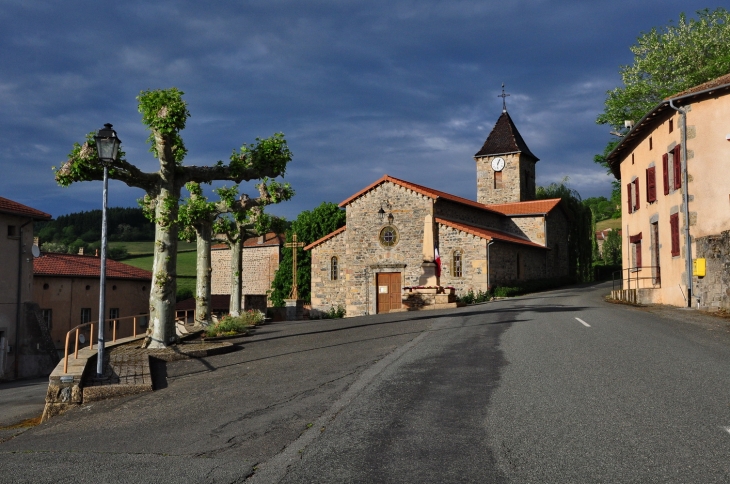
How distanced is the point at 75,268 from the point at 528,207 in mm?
31152

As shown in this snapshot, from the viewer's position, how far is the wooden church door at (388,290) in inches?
1427

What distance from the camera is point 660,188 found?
918 inches

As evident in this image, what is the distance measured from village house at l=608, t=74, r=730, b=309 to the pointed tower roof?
2753 centimetres

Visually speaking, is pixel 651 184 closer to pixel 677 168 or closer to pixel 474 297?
pixel 677 168

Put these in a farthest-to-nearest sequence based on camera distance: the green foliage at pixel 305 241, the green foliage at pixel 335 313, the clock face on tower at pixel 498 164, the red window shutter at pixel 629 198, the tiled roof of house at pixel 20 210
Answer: the clock face on tower at pixel 498 164, the green foliage at pixel 305 241, the green foliage at pixel 335 313, the red window shutter at pixel 629 198, the tiled roof of house at pixel 20 210

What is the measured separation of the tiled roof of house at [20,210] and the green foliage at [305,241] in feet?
79.9

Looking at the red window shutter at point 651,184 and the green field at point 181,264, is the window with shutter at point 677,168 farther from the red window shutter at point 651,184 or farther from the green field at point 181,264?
the green field at point 181,264

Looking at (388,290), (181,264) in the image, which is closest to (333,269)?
(388,290)

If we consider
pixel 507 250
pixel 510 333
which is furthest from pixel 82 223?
pixel 510 333

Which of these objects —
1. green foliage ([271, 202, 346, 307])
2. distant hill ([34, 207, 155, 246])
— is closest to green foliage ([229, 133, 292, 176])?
green foliage ([271, 202, 346, 307])

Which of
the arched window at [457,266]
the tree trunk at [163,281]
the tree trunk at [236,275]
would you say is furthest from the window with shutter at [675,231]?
the tree trunk at [163,281]

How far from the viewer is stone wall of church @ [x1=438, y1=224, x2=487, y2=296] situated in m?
33.3

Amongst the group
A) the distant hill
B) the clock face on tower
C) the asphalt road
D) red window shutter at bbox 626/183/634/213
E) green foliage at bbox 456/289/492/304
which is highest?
the clock face on tower

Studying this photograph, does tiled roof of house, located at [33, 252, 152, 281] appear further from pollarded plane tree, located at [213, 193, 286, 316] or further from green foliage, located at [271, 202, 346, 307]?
pollarded plane tree, located at [213, 193, 286, 316]
